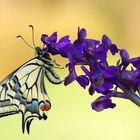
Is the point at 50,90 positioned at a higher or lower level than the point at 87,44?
higher

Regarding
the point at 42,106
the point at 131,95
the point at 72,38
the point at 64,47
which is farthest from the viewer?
the point at 72,38

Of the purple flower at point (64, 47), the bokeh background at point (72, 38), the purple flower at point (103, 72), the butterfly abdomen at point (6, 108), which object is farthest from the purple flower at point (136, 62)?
the bokeh background at point (72, 38)

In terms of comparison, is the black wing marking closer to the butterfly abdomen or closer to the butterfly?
the butterfly

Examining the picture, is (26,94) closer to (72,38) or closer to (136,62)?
(136,62)

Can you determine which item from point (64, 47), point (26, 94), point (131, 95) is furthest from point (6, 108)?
point (131, 95)

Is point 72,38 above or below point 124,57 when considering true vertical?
above

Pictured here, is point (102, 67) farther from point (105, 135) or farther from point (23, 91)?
point (105, 135)

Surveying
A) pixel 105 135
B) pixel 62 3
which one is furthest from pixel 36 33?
pixel 105 135
